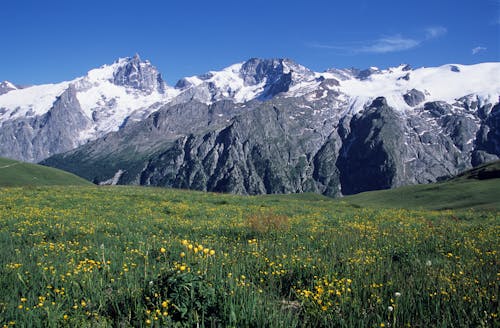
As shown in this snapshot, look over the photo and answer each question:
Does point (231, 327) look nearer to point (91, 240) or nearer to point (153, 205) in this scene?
point (91, 240)

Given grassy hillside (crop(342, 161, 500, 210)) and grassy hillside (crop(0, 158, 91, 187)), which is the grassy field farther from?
grassy hillside (crop(0, 158, 91, 187))

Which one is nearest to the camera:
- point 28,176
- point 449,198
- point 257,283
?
point 257,283

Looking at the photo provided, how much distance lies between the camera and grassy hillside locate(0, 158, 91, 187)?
229 feet

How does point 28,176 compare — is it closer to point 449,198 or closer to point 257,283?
point 449,198

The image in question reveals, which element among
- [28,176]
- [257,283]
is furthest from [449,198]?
[28,176]

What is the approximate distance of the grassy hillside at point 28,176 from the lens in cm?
6988

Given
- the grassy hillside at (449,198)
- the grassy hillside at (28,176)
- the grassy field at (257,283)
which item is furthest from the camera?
the grassy hillside at (28,176)

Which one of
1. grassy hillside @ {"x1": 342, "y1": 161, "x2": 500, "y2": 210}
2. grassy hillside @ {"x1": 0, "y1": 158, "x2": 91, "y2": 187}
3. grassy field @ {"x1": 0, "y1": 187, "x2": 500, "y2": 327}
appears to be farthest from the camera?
grassy hillside @ {"x1": 0, "y1": 158, "x2": 91, "y2": 187}

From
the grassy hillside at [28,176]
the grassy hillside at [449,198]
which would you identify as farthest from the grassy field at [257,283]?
the grassy hillside at [28,176]

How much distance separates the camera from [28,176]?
76562mm

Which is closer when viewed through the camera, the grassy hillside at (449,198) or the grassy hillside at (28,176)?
the grassy hillside at (449,198)

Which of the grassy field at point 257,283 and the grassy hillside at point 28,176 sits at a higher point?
the grassy hillside at point 28,176

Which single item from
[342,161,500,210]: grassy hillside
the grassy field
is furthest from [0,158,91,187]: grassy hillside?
the grassy field

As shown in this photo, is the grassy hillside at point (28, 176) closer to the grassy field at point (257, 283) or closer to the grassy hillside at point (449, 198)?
the grassy hillside at point (449, 198)
